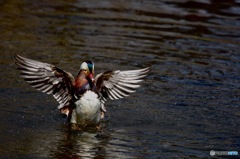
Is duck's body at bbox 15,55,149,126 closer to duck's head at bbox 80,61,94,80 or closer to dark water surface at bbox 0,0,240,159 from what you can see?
duck's head at bbox 80,61,94,80

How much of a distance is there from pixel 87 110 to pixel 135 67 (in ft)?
11.9

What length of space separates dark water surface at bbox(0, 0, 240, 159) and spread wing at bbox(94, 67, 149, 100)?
1.34ft

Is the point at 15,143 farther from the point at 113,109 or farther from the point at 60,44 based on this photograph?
the point at 60,44

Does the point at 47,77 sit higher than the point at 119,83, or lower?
higher

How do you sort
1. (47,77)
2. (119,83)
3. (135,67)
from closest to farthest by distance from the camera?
(47,77) < (119,83) < (135,67)

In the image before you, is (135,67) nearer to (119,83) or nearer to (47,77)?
(119,83)

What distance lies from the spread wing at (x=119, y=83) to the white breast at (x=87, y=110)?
458mm

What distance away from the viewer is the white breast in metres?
9.45

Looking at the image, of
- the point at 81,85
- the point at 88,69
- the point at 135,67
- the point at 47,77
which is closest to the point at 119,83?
the point at 88,69

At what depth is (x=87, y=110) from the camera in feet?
31.2

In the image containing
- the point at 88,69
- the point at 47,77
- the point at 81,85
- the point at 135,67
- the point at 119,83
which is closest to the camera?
the point at 81,85

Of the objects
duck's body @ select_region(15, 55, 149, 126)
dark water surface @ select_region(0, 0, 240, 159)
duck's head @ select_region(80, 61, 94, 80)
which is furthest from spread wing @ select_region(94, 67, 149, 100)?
dark water surface @ select_region(0, 0, 240, 159)

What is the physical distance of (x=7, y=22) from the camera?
51.7ft

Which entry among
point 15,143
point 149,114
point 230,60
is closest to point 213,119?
point 149,114
